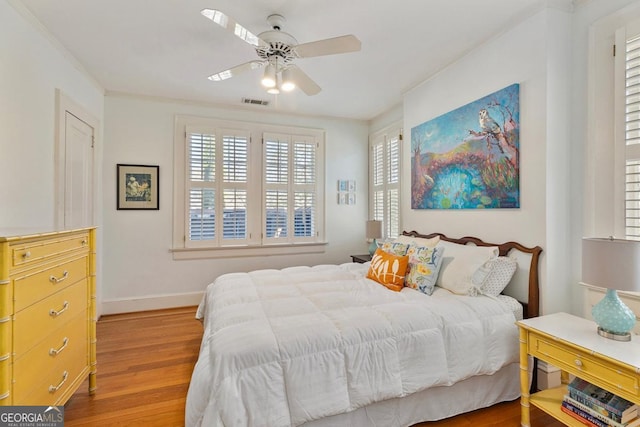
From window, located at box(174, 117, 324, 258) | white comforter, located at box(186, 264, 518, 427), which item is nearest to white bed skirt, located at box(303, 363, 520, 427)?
white comforter, located at box(186, 264, 518, 427)

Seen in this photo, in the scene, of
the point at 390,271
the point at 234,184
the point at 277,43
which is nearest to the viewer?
the point at 277,43

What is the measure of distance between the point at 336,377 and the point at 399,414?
52cm

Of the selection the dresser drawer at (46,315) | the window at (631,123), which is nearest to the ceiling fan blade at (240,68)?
the dresser drawer at (46,315)

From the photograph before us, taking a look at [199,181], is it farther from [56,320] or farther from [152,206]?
A: [56,320]

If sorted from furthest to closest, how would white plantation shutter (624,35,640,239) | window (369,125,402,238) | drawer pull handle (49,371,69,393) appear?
window (369,125,402,238)
white plantation shutter (624,35,640,239)
drawer pull handle (49,371,69,393)

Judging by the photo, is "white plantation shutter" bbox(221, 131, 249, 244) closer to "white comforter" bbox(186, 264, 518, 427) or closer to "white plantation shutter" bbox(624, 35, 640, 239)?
"white comforter" bbox(186, 264, 518, 427)

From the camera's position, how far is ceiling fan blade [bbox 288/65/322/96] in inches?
88.3

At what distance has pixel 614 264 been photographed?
145 centimetres

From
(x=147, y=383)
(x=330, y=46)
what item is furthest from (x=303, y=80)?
(x=147, y=383)

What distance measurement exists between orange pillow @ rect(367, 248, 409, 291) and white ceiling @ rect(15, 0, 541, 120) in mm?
1818

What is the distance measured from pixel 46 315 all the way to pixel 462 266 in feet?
8.64

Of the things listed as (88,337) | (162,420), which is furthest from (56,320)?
(162,420)

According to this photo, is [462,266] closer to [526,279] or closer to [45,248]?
[526,279]

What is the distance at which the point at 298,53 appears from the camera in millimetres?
2061
